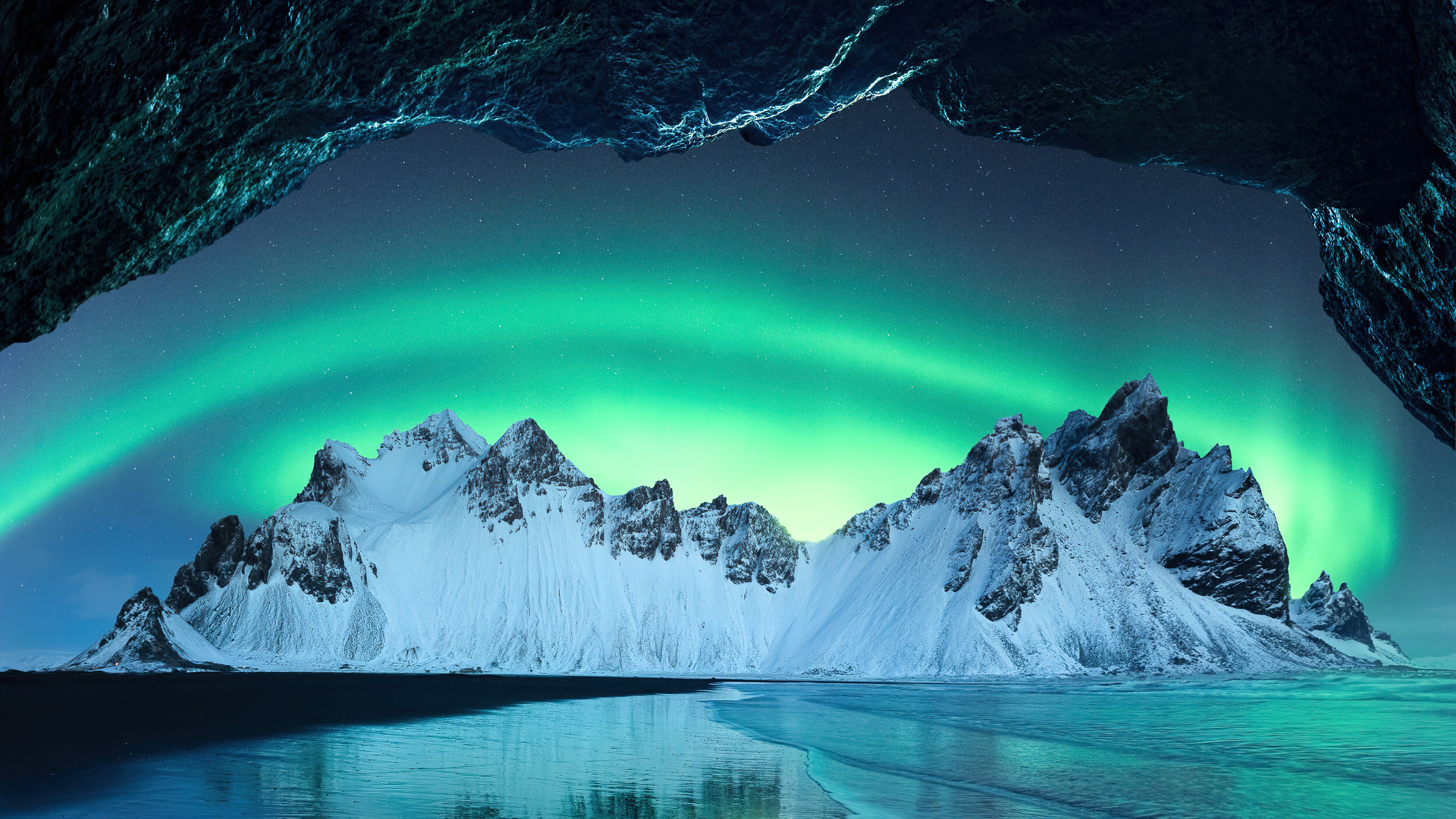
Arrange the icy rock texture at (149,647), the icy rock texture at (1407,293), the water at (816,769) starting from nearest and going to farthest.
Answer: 1. the water at (816,769)
2. the icy rock texture at (1407,293)
3. the icy rock texture at (149,647)


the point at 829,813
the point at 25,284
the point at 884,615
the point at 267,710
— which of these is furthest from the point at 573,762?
the point at 884,615

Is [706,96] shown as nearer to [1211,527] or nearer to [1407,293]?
[1407,293]

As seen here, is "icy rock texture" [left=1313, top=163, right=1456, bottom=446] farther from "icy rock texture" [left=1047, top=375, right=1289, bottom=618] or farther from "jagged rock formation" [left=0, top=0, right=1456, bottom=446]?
"icy rock texture" [left=1047, top=375, right=1289, bottom=618]

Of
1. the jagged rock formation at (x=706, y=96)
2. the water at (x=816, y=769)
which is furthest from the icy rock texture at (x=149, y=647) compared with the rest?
the jagged rock formation at (x=706, y=96)

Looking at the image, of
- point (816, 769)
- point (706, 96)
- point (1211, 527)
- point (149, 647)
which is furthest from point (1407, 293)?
point (149, 647)

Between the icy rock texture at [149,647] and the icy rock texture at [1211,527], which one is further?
the icy rock texture at [149,647]

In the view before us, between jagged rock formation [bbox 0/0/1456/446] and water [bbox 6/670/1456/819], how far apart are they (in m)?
7.31

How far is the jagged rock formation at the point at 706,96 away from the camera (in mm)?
9656

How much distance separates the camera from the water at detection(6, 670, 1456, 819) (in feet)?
39.0

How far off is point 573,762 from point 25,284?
12.7 m

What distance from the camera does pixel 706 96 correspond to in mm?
13727

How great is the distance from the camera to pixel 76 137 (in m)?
9.46

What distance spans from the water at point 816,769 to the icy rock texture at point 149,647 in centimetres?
18328

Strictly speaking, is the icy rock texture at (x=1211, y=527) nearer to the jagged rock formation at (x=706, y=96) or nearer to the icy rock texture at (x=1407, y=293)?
the icy rock texture at (x=1407, y=293)
